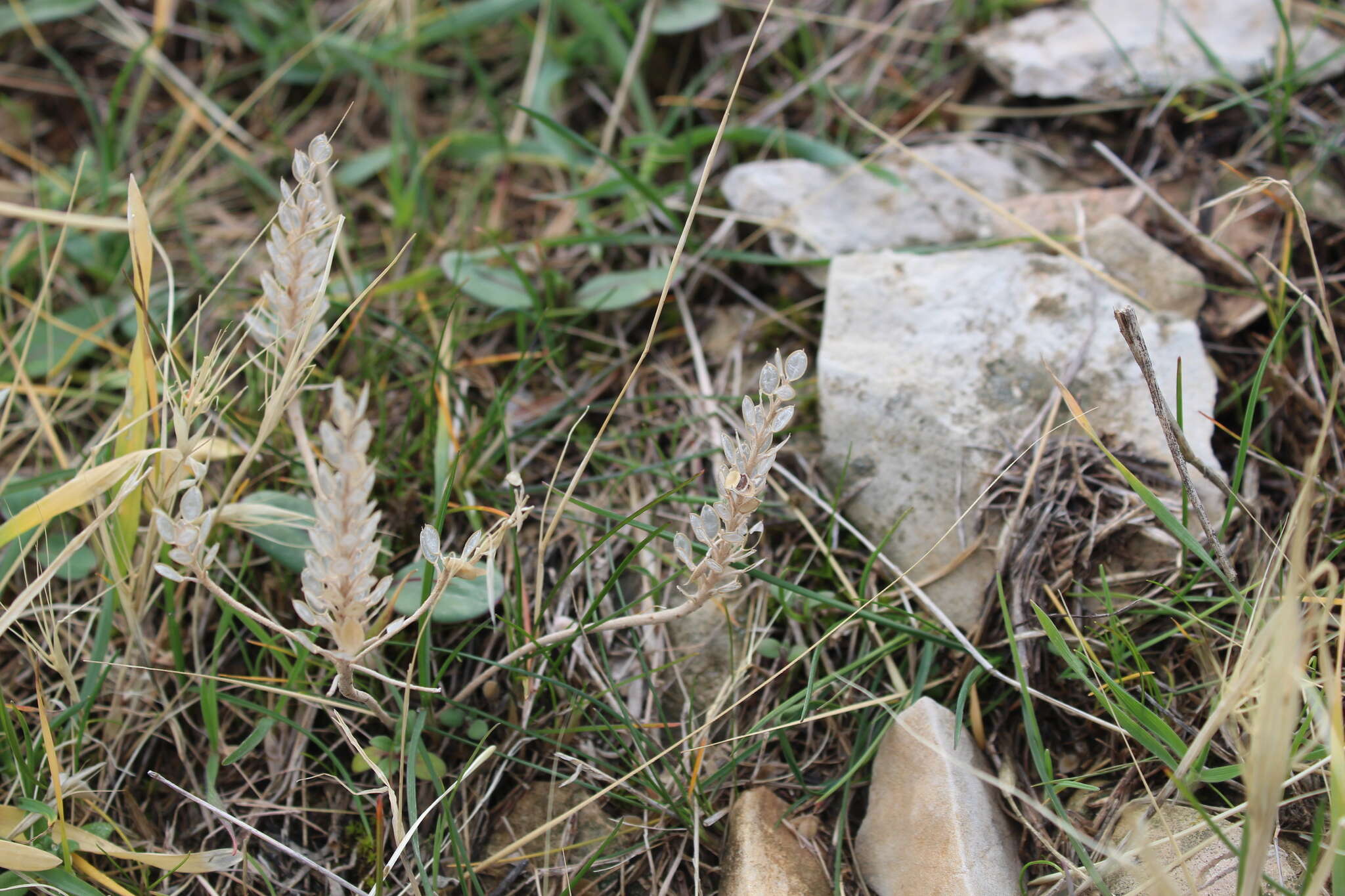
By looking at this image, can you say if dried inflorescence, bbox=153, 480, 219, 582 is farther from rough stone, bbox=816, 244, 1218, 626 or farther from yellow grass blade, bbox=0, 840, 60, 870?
rough stone, bbox=816, 244, 1218, 626

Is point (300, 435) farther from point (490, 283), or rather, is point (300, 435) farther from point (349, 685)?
point (490, 283)

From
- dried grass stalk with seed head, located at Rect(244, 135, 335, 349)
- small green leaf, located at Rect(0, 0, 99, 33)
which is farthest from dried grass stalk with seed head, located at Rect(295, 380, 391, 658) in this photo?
small green leaf, located at Rect(0, 0, 99, 33)

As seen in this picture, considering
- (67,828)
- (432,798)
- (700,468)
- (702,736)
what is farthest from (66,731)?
(700,468)

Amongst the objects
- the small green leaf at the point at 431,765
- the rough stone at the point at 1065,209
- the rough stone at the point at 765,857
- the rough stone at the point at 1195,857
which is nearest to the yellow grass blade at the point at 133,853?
the small green leaf at the point at 431,765

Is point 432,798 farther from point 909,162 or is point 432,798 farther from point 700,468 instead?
point 909,162

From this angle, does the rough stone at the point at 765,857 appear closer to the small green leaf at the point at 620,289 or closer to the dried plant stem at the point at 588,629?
the dried plant stem at the point at 588,629
